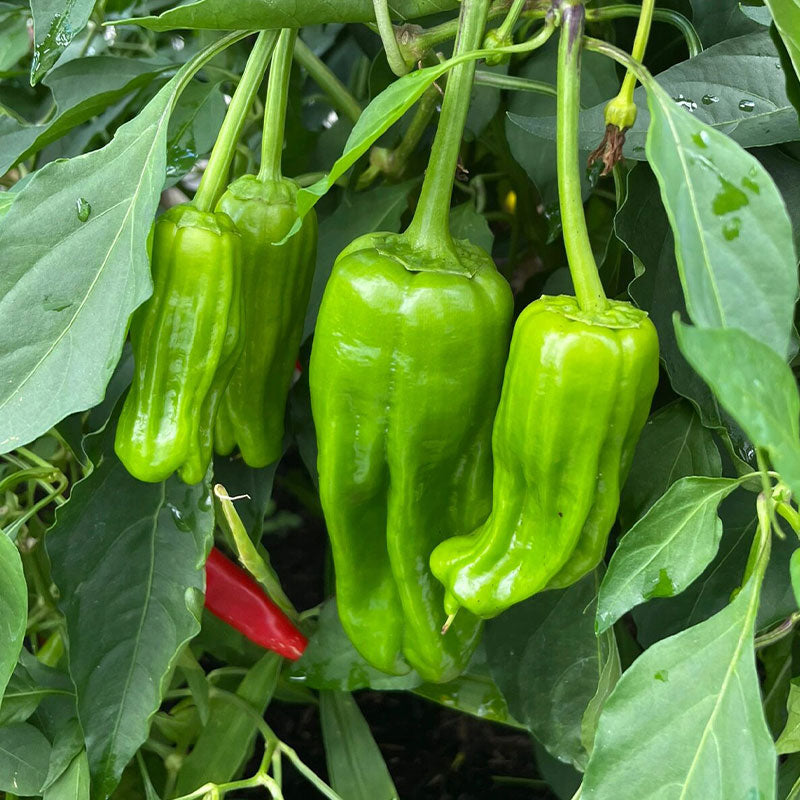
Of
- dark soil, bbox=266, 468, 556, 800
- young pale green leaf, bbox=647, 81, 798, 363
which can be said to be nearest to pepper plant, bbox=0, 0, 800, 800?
young pale green leaf, bbox=647, 81, 798, 363

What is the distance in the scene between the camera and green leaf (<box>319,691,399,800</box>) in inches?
37.6

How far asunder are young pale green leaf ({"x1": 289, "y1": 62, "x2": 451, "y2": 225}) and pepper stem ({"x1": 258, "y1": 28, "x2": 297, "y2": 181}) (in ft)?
0.57

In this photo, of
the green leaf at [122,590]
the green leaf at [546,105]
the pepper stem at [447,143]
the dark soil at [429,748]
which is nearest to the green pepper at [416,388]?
the pepper stem at [447,143]

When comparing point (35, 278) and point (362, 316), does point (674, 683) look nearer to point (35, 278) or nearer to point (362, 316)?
point (362, 316)

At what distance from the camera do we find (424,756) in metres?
1.25

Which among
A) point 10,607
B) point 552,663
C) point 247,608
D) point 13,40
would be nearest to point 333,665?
point 247,608

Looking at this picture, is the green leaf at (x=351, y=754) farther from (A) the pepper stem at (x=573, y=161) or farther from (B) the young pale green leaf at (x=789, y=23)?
(B) the young pale green leaf at (x=789, y=23)

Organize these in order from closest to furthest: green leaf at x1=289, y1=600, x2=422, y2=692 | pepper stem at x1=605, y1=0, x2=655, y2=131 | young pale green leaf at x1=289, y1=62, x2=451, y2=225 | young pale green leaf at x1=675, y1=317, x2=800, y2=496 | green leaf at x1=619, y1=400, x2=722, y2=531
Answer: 1. young pale green leaf at x1=675, y1=317, x2=800, y2=496
2. young pale green leaf at x1=289, y1=62, x2=451, y2=225
3. pepper stem at x1=605, y1=0, x2=655, y2=131
4. green leaf at x1=619, y1=400, x2=722, y2=531
5. green leaf at x1=289, y1=600, x2=422, y2=692

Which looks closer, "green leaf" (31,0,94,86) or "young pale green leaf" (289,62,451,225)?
"young pale green leaf" (289,62,451,225)

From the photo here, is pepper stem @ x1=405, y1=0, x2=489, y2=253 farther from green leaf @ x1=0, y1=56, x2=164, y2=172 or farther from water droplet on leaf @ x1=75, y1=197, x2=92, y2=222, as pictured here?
green leaf @ x1=0, y1=56, x2=164, y2=172

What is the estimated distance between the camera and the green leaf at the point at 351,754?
3.13 feet

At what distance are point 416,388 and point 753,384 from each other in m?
0.25

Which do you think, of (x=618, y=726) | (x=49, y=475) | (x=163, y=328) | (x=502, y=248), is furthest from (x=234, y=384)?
(x=502, y=248)

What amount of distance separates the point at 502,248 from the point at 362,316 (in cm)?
69
